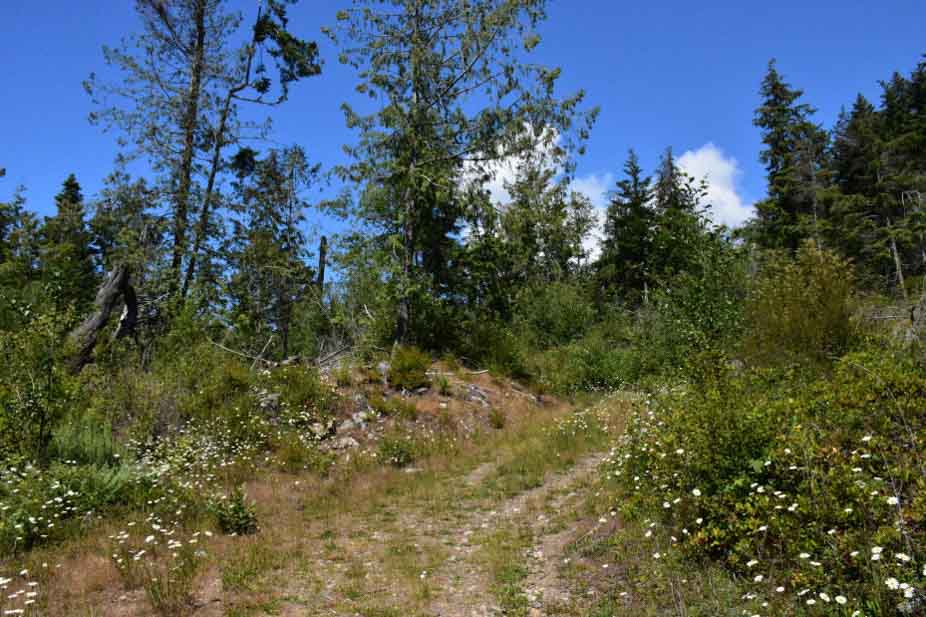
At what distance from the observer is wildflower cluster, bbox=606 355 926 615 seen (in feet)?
11.1

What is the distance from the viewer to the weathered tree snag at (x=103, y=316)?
384 inches

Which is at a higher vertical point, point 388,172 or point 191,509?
point 388,172

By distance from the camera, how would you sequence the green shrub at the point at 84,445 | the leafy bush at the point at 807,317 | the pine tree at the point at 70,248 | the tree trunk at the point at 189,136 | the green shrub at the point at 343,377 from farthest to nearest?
the pine tree at the point at 70,248
the tree trunk at the point at 189,136
the green shrub at the point at 343,377
the leafy bush at the point at 807,317
the green shrub at the point at 84,445

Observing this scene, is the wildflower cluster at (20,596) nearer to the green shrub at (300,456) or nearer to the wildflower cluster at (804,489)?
the green shrub at (300,456)

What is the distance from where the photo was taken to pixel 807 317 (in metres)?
9.28

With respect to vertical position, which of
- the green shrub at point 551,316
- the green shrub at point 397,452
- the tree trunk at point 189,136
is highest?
the tree trunk at point 189,136

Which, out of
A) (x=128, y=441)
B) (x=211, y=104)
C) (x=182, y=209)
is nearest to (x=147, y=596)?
(x=128, y=441)

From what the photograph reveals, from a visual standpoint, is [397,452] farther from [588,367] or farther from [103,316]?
[588,367]

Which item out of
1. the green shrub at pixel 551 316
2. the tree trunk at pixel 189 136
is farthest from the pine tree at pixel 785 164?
the tree trunk at pixel 189 136

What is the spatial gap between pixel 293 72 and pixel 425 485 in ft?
48.7

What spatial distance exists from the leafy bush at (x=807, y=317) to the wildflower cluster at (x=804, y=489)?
3.27 metres

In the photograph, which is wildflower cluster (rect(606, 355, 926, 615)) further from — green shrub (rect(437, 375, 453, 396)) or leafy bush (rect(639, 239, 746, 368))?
leafy bush (rect(639, 239, 746, 368))

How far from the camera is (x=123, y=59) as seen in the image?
623 inches

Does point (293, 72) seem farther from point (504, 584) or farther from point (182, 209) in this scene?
point (504, 584)
